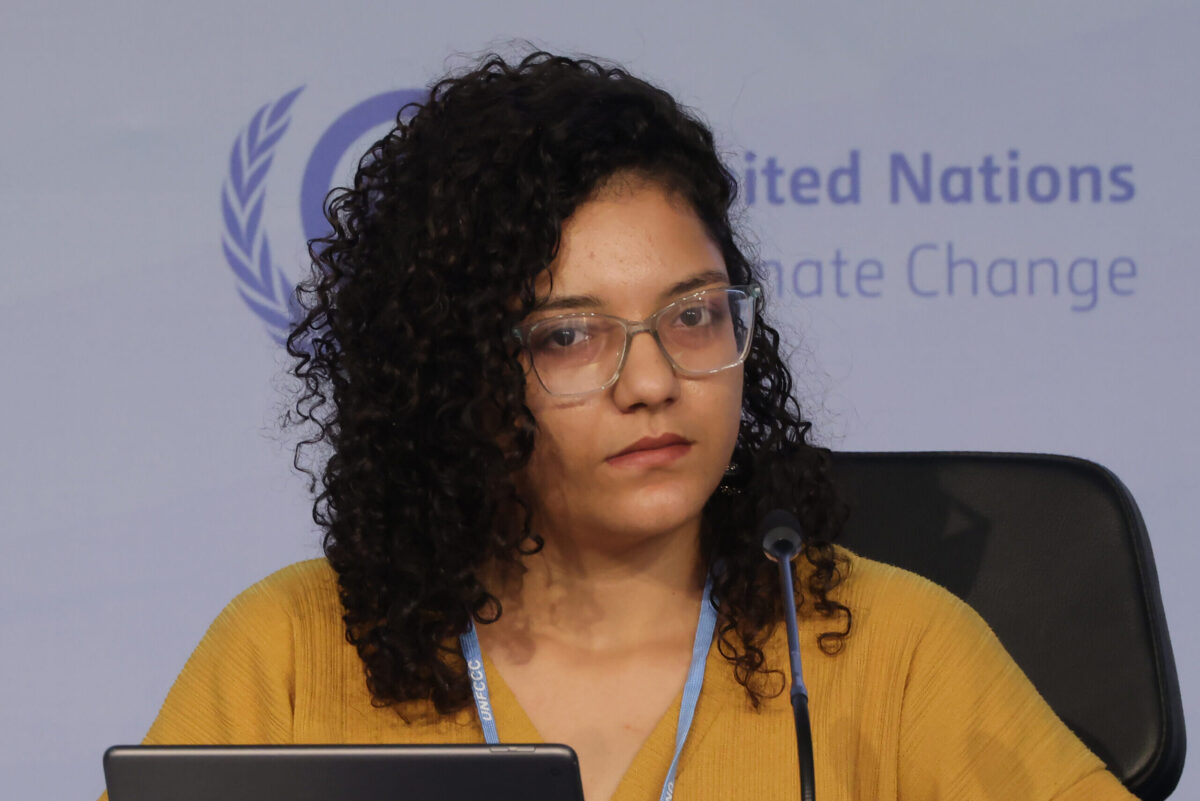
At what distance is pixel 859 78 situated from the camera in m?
2.03

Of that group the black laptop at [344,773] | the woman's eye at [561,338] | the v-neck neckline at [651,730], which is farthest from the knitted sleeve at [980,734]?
the black laptop at [344,773]

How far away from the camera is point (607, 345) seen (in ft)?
3.87

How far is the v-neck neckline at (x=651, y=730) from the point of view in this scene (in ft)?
3.95

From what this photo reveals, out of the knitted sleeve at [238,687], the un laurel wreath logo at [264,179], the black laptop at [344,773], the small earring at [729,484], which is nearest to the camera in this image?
the black laptop at [344,773]

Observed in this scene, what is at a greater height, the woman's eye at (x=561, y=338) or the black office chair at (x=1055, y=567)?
the woman's eye at (x=561, y=338)

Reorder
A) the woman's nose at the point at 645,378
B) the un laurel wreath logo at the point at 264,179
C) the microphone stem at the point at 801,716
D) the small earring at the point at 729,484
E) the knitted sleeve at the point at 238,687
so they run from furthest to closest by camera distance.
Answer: the un laurel wreath logo at the point at 264,179 < the small earring at the point at 729,484 < the knitted sleeve at the point at 238,687 < the woman's nose at the point at 645,378 < the microphone stem at the point at 801,716

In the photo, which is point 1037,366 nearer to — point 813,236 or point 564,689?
point 813,236

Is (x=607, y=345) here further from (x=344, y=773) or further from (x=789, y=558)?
(x=344, y=773)

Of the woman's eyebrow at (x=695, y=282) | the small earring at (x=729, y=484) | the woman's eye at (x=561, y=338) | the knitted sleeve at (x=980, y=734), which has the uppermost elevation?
the woman's eyebrow at (x=695, y=282)

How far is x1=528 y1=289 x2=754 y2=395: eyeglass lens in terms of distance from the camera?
1.18 metres

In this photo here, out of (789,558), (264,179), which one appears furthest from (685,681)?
(264,179)

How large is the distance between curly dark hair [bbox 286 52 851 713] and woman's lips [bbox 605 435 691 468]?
87mm

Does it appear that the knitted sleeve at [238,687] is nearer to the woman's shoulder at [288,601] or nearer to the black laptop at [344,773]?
the woman's shoulder at [288,601]

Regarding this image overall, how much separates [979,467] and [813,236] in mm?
659
